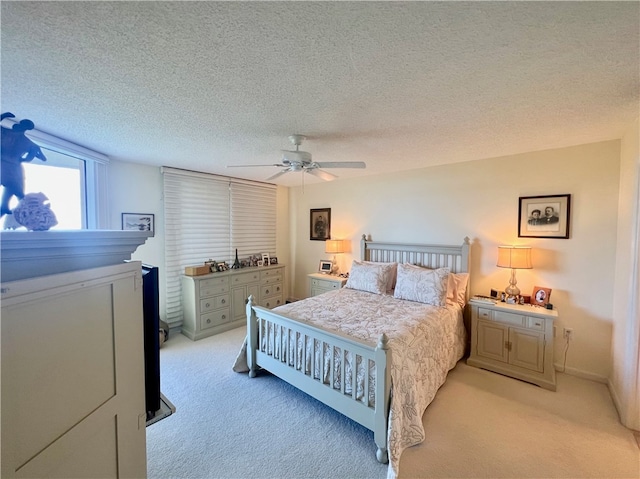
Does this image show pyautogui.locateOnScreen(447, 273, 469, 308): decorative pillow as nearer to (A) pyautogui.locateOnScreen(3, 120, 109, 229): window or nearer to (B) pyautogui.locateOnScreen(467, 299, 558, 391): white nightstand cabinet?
(B) pyautogui.locateOnScreen(467, 299, 558, 391): white nightstand cabinet

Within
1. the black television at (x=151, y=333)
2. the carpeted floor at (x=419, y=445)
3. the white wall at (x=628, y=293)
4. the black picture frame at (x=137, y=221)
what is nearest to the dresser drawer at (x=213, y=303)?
the carpeted floor at (x=419, y=445)

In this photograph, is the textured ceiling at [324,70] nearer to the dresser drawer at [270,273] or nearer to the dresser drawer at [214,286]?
the dresser drawer at [214,286]

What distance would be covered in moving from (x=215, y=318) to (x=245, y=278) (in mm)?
773

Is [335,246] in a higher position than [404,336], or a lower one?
higher

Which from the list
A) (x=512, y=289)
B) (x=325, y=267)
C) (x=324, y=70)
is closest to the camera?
(x=324, y=70)

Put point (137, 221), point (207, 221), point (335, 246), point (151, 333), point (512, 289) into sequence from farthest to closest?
point (335, 246) → point (207, 221) → point (137, 221) → point (512, 289) → point (151, 333)

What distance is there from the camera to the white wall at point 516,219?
106 inches

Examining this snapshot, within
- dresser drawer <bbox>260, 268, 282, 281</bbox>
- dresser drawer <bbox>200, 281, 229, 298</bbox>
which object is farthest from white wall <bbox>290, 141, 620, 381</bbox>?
dresser drawer <bbox>200, 281, 229, 298</bbox>

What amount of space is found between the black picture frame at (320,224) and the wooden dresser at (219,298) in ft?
3.66

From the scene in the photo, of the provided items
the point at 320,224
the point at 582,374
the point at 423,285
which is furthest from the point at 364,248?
the point at 582,374

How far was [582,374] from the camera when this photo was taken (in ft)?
9.19

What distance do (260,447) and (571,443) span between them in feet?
7.73

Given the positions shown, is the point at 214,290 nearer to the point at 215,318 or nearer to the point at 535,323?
the point at 215,318

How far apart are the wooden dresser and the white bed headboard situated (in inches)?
74.4
